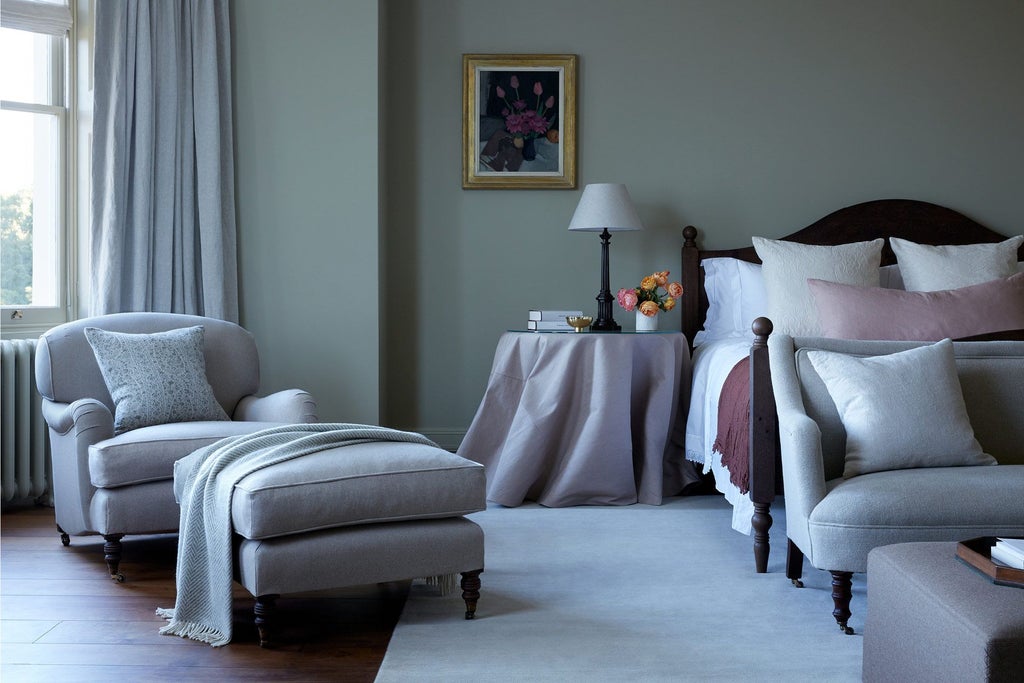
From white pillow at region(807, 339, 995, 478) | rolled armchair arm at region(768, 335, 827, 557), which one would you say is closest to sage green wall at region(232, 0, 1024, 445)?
rolled armchair arm at region(768, 335, 827, 557)

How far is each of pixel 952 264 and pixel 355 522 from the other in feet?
10.4

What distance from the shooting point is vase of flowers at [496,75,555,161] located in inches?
185

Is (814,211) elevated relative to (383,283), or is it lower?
elevated

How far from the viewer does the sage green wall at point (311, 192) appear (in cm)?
430

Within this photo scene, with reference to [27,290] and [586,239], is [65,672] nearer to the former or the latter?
[27,290]

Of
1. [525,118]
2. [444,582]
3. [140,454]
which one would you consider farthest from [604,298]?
[140,454]

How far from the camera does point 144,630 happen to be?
2.46 meters

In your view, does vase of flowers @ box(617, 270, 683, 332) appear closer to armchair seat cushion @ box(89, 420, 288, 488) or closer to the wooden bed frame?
the wooden bed frame

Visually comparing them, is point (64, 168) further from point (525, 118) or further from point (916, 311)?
point (916, 311)

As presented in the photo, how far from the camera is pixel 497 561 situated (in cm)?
310

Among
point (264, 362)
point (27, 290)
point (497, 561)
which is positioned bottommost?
point (497, 561)

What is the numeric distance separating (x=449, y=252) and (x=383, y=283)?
41cm

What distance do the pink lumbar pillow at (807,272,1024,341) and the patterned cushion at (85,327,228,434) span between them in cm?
249

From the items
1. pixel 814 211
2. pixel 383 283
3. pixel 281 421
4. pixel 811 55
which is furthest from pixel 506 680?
pixel 811 55
